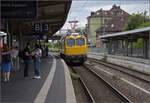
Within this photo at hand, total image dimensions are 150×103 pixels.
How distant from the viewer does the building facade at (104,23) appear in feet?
253

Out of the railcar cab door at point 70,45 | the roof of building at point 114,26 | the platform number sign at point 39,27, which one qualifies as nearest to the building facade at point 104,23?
the roof of building at point 114,26

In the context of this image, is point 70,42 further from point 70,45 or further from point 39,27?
point 39,27

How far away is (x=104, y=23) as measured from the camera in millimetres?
80438

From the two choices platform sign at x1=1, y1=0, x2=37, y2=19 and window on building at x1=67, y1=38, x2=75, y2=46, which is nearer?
platform sign at x1=1, y1=0, x2=37, y2=19

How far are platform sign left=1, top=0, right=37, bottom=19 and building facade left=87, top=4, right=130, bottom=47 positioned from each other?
211 ft

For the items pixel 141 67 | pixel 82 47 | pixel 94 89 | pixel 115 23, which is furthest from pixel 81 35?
pixel 115 23

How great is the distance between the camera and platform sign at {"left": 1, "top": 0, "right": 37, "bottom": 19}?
28.4 ft

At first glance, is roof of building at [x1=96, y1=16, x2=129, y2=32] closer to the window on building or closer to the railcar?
the railcar

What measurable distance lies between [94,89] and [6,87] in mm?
4451

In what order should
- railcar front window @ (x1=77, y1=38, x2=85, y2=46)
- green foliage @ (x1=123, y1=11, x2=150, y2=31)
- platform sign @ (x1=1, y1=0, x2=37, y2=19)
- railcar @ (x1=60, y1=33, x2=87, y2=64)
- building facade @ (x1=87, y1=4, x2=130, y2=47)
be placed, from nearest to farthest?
platform sign @ (x1=1, y1=0, x2=37, y2=19), railcar @ (x1=60, y1=33, x2=87, y2=64), railcar front window @ (x1=77, y1=38, x2=85, y2=46), green foliage @ (x1=123, y1=11, x2=150, y2=31), building facade @ (x1=87, y1=4, x2=130, y2=47)

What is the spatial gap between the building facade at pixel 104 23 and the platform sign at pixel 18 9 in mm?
64396

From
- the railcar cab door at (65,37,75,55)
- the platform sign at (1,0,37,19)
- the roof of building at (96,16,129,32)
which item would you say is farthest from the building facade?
the platform sign at (1,0,37,19)

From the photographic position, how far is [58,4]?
13.5m

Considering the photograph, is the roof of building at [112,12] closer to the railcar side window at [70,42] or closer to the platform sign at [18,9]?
the railcar side window at [70,42]
